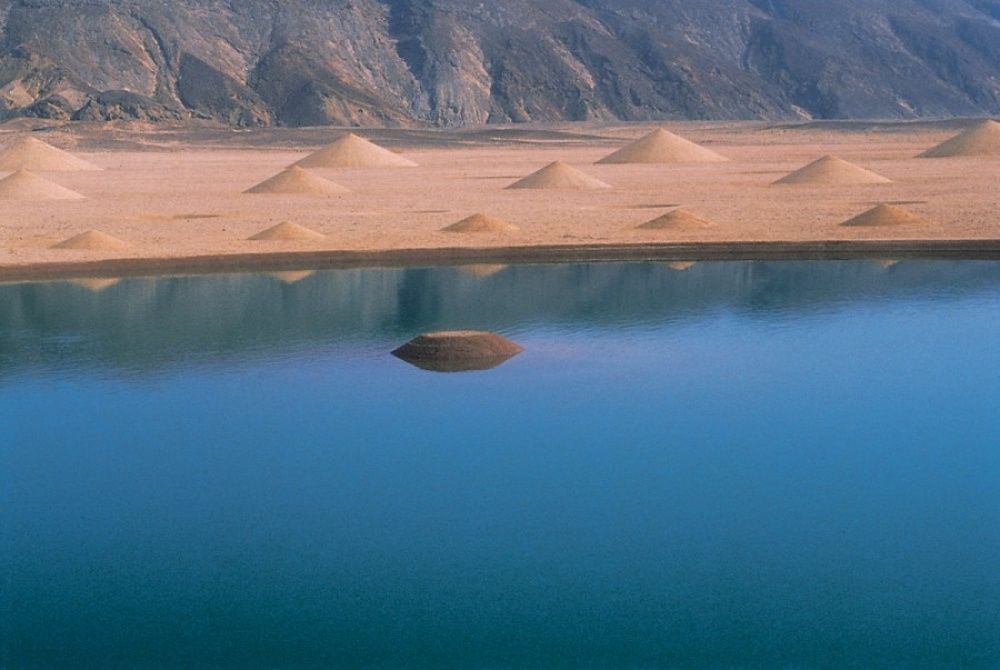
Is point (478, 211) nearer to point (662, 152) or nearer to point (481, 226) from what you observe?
point (481, 226)

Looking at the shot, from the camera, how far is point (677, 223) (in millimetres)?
24125

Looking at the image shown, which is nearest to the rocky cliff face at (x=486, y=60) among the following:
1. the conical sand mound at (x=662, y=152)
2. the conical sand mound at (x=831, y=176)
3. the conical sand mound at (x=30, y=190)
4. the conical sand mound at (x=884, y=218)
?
the conical sand mound at (x=662, y=152)

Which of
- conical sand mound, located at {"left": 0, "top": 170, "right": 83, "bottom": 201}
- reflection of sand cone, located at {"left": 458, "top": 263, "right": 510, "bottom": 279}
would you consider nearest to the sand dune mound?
reflection of sand cone, located at {"left": 458, "top": 263, "right": 510, "bottom": 279}

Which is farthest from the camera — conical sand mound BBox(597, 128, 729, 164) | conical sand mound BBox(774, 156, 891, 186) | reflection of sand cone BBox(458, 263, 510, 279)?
conical sand mound BBox(597, 128, 729, 164)

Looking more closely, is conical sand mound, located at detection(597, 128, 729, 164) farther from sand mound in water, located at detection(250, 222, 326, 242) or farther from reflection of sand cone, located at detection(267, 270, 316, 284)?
reflection of sand cone, located at detection(267, 270, 316, 284)

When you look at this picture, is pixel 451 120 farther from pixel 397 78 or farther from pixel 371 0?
pixel 371 0

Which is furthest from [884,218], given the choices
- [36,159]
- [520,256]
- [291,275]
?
[36,159]

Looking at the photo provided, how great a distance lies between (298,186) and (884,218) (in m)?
16.7

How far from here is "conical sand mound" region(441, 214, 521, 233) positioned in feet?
80.1

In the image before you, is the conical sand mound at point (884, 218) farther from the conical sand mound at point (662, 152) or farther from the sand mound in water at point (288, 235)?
the conical sand mound at point (662, 152)

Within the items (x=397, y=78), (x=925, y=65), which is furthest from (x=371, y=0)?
(x=925, y=65)

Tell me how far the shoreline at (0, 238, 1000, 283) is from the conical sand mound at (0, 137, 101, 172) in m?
31.4

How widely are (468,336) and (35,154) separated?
136 feet

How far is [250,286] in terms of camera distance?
744 inches
